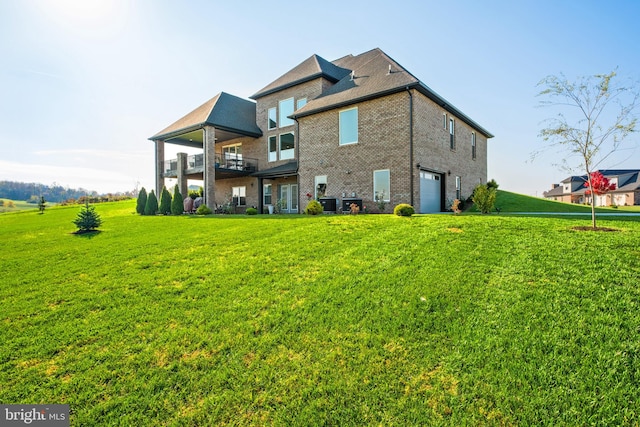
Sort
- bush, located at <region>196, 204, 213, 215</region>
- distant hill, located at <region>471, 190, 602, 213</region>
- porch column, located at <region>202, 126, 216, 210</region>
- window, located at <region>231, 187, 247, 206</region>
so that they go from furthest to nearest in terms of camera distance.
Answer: window, located at <region>231, 187, 247, 206</region> < porch column, located at <region>202, 126, 216, 210</region> < bush, located at <region>196, 204, 213, 215</region> < distant hill, located at <region>471, 190, 602, 213</region>

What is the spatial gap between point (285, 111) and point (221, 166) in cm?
619

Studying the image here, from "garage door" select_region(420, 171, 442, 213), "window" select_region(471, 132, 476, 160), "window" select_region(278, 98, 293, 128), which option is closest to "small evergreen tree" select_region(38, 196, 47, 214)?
"window" select_region(278, 98, 293, 128)

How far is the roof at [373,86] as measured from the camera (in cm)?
1469

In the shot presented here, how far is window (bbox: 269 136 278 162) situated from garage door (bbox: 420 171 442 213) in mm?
11216

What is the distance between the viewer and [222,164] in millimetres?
23703

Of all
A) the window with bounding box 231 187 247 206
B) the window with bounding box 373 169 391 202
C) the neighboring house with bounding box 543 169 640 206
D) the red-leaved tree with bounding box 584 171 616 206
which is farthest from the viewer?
the neighboring house with bounding box 543 169 640 206

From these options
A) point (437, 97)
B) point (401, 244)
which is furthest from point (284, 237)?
point (437, 97)

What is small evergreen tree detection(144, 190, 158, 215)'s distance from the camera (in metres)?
22.1

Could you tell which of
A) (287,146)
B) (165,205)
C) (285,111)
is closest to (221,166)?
(165,205)

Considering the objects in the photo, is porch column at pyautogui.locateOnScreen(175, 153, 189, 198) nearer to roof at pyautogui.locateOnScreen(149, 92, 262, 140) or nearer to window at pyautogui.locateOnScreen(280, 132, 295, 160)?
roof at pyautogui.locateOnScreen(149, 92, 262, 140)

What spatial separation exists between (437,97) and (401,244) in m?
11.6

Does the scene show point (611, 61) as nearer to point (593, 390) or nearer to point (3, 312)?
point (593, 390)

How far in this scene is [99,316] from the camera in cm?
448

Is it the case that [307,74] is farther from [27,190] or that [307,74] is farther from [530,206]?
[27,190]
